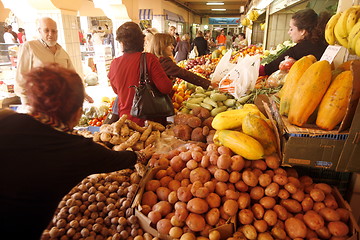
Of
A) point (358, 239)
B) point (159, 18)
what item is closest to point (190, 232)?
point (358, 239)

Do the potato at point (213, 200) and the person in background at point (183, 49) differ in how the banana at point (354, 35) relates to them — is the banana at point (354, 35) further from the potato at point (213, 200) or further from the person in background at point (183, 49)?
the person in background at point (183, 49)

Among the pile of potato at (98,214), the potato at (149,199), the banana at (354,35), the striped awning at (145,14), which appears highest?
the striped awning at (145,14)

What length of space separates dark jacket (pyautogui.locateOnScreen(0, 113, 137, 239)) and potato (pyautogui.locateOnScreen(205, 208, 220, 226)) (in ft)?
2.67

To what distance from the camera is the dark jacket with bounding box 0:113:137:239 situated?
3.44 ft

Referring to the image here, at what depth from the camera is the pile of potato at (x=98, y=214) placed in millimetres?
1585

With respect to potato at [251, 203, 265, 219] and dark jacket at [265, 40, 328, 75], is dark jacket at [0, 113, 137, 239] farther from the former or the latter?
dark jacket at [265, 40, 328, 75]

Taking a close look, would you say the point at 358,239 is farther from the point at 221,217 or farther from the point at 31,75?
the point at 31,75

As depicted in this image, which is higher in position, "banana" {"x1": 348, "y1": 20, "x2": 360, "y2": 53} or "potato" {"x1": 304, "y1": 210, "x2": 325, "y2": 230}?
"banana" {"x1": 348, "y1": 20, "x2": 360, "y2": 53}

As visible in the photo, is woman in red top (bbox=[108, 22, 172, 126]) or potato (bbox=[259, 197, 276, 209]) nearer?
potato (bbox=[259, 197, 276, 209])

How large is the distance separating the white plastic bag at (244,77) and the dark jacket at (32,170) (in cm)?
216

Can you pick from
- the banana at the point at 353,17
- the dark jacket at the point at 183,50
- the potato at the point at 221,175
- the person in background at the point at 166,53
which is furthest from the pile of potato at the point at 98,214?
the dark jacket at the point at 183,50

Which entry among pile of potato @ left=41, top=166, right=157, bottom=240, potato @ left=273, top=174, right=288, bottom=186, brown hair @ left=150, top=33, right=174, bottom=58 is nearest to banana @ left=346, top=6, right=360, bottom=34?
potato @ left=273, top=174, right=288, bottom=186

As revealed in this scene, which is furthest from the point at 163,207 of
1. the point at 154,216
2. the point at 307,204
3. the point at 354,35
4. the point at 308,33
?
the point at 308,33

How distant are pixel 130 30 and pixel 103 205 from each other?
5.68 ft
